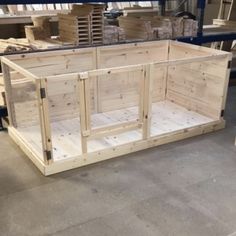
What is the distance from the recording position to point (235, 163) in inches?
111

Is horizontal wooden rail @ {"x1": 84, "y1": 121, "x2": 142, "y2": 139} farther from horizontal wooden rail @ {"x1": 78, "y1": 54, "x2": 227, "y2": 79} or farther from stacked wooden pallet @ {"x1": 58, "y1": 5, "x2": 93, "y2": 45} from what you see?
stacked wooden pallet @ {"x1": 58, "y1": 5, "x2": 93, "y2": 45}

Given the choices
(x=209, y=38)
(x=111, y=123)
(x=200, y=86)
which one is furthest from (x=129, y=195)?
(x=209, y=38)

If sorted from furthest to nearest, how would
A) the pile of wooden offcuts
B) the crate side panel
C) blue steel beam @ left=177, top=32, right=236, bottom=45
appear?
blue steel beam @ left=177, top=32, right=236, bottom=45 < the pile of wooden offcuts < the crate side panel

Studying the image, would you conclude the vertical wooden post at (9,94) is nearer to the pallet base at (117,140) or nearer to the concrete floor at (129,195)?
the pallet base at (117,140)

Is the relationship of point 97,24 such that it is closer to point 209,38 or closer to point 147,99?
point 147,99

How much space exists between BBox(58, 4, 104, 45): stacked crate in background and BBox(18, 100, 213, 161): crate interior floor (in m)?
0.81

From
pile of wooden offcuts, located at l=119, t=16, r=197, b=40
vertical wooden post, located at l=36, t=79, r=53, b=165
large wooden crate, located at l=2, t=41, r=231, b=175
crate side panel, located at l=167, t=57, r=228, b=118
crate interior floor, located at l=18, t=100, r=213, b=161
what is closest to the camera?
vertical wooden post, located at l=36, t=79, r=53, b=165

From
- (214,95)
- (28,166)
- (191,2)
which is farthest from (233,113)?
(191,2)

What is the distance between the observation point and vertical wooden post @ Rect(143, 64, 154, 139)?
2.80 metres

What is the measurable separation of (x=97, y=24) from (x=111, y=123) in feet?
3.40

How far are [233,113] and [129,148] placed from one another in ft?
5.27

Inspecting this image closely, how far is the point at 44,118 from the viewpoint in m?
2.46

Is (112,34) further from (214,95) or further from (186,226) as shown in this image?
(186,226)

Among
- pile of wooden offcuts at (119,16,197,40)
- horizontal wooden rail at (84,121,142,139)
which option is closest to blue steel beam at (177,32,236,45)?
pile of wooden offcuts at (119,16,197,40)
